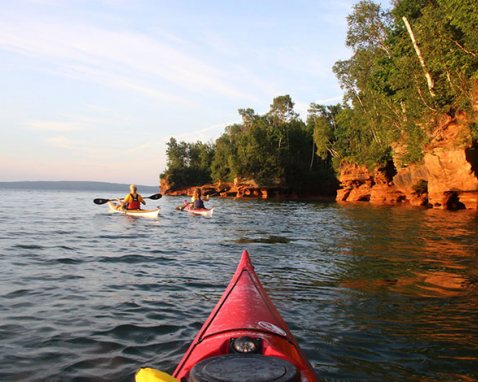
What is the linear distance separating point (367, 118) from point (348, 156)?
11.0 metres

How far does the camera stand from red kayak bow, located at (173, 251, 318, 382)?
2.23 metres

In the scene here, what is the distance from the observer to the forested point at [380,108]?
21.5 meters

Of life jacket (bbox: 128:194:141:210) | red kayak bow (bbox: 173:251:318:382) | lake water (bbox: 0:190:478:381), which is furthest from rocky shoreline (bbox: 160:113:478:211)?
red kayak bow (bbox: 173:251:318:382)

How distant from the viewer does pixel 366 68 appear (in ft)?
119

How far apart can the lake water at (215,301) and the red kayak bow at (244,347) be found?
0.72m

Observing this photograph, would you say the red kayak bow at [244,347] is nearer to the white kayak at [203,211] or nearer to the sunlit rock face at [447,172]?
the white kayak at [203,211]

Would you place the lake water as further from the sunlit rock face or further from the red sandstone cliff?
the red sandstone cliff

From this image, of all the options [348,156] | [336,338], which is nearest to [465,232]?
[336,338]

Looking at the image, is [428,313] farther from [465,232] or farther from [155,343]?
[465,232]

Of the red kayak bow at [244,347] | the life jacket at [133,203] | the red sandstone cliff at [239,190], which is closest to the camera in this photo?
the red kayak bow at [244,347]

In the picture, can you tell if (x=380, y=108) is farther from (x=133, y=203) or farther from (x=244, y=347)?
(x=244, y=347)

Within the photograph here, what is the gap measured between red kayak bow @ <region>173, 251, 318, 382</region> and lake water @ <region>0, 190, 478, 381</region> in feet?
2.37

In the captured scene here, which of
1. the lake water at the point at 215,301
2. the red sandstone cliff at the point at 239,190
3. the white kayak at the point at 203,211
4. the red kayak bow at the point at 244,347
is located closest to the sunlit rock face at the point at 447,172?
the lake water at the point at 215,301

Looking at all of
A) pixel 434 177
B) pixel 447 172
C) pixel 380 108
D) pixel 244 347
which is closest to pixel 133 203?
pixel 244 347
